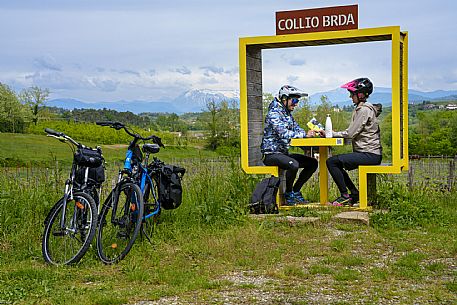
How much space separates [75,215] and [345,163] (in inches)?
167

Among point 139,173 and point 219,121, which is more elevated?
point 219,121

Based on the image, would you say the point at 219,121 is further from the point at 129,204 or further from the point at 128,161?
the point at 129,204

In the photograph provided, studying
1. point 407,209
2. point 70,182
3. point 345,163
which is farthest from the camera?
point 345,163

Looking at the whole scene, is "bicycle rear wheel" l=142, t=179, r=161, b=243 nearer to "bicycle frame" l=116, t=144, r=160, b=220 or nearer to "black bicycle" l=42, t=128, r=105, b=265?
"bicycle frame" l=116, t=144, r=160, b=220

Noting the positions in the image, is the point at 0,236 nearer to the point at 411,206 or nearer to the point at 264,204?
the point at 264,204

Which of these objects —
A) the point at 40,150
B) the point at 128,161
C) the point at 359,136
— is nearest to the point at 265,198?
the point at 359,136

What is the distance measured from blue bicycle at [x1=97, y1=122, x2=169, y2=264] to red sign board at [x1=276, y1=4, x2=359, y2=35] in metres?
3.18

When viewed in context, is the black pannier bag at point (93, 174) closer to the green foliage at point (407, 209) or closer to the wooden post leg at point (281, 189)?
the wooden post leg at point (281, 189)

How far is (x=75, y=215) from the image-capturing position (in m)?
7.25

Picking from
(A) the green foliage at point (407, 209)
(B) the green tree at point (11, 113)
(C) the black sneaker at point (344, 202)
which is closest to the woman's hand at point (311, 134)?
(C) the black sneaker at point (344, 202)

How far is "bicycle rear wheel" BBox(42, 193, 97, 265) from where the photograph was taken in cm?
714

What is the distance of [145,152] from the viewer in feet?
26.3

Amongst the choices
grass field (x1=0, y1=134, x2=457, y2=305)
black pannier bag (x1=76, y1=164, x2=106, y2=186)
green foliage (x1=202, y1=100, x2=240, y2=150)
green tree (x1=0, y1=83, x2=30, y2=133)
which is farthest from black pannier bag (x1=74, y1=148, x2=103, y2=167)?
green tree (x1=0, y1=83, x2=30, y2=133)

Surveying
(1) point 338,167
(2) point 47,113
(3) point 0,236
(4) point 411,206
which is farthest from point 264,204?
(2) point 47,113
